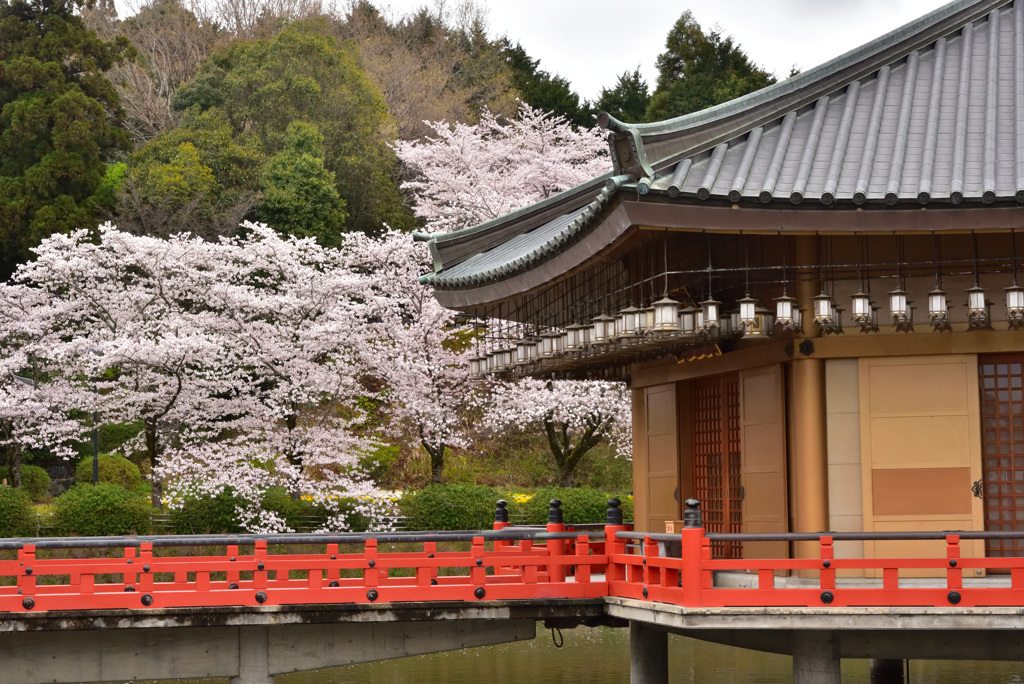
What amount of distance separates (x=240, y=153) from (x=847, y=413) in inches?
1366

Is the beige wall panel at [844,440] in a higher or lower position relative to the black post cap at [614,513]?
higher

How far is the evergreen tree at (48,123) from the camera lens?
39844 millimetres

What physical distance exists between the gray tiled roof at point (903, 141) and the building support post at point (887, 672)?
9.53 metres

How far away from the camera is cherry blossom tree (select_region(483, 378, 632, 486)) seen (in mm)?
32375

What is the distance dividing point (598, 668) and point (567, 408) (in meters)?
10.3

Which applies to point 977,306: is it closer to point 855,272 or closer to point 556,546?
point 855,272

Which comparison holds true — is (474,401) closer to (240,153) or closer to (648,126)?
(240,153)

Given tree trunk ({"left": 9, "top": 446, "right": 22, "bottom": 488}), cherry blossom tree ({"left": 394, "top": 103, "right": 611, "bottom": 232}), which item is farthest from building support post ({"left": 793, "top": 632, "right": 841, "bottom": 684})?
tree trunk ({"left": 9, "top": 446, "right": 22, "bottom": 488})

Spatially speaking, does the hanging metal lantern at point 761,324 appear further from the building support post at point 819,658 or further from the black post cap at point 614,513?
the building support post at point 819,658

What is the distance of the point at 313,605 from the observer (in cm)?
1379

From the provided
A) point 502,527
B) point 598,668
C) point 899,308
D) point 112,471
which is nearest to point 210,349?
point 112,471

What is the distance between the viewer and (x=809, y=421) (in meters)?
13.0

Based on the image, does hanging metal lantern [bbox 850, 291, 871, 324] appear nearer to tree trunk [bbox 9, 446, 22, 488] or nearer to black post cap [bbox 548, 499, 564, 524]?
black post cap [bbox 548, 499, 564, 524]

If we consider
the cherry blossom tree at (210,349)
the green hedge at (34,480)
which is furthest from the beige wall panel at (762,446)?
the green hedge at (34,480)
